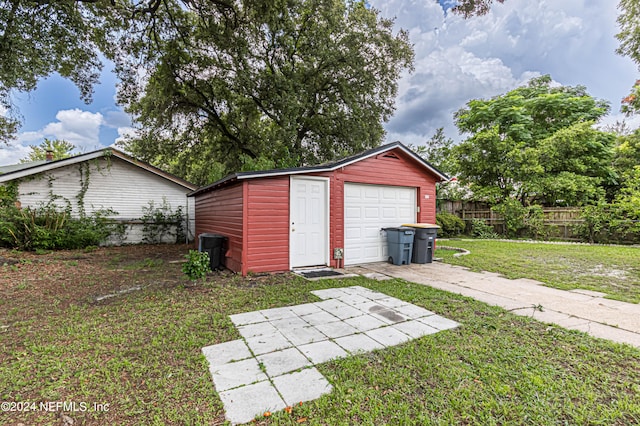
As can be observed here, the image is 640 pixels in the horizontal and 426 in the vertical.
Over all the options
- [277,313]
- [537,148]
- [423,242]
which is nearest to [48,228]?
[277,313]

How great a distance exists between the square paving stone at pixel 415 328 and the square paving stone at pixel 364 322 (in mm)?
200

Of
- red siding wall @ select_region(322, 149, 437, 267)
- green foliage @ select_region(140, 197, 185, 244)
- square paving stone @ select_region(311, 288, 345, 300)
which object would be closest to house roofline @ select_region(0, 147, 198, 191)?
green foliage @ select_region(140, 197, 185, 244)

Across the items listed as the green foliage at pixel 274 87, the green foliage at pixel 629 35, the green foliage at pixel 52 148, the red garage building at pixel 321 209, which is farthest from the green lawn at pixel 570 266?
the green foliage at pixel 52 148

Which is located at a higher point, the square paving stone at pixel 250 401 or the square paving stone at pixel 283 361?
the square paving stone at pixel 283 361

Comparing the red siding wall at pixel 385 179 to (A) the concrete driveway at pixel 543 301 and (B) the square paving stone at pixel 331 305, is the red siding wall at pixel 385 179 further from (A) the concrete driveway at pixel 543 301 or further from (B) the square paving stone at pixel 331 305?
(B) the square paving stone at pixel 331 305

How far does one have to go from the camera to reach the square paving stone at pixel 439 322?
3.08 metres

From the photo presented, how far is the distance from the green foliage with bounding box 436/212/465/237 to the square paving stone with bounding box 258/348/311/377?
12.2 meters

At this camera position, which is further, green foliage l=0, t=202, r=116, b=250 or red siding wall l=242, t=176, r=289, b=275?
green foliage l=0, t=202, r=116, b=250

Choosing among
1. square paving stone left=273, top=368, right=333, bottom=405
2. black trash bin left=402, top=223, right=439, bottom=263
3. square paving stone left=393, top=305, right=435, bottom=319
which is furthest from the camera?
black trash bin left=402, top=223, right=439, bottom=263

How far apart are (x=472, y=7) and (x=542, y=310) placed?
18.1 ft

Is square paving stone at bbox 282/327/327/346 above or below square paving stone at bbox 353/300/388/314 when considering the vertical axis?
below

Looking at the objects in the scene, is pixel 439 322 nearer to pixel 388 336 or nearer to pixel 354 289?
pixel 388 336

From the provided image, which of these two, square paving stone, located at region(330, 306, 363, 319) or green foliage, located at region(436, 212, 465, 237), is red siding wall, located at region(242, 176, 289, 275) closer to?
square paving stone, located at region(330, 306, 363, 319)

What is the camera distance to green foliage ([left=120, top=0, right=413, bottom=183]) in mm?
10414
